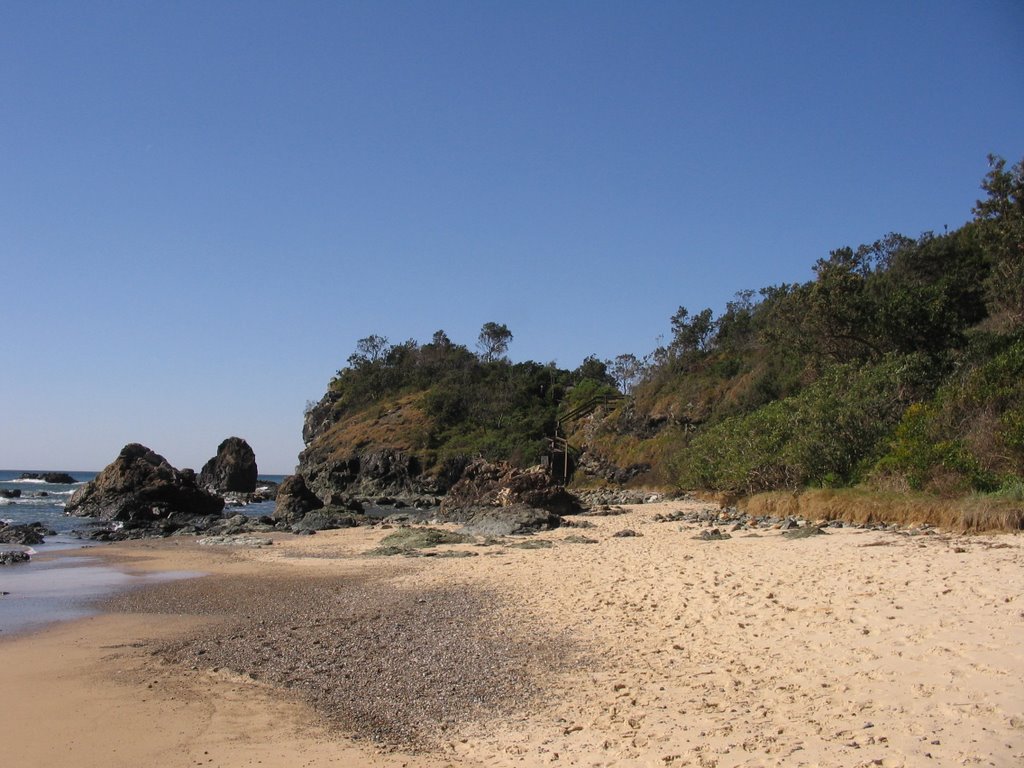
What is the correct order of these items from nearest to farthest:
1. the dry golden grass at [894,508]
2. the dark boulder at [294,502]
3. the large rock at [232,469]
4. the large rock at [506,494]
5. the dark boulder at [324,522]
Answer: the dry golden grass at [894,508], the large rock at [506,494], the dark boulder at [324,522], the dark boulder at [294,502], the large rock at [232,469]

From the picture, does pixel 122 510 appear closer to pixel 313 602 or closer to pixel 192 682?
pixel 313 602

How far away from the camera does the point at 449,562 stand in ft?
60.1

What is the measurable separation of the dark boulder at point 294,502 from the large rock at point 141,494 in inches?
211

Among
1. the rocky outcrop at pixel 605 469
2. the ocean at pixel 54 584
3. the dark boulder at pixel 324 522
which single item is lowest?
the ocean at pixel 54 584

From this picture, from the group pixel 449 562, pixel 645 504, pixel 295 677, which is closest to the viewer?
pixel 295 677

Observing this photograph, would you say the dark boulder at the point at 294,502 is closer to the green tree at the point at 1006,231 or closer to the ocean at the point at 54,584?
the ocean at the point at 54,584

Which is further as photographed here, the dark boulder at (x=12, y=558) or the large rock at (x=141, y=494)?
the large rock at (x=141, y=494)

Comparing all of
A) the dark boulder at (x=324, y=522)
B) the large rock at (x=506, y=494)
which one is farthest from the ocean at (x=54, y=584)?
the large rock at (x=506, y=494)

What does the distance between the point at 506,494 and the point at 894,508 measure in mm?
17583

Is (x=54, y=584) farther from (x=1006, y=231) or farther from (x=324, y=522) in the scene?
(x=1006, y=231)

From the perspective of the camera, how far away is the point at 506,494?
107ft

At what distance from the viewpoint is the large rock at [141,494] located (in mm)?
41812

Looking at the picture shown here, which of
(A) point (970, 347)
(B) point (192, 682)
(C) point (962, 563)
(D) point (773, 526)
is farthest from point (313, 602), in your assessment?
(A) point (970, 347)

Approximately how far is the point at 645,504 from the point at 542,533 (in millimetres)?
13993
